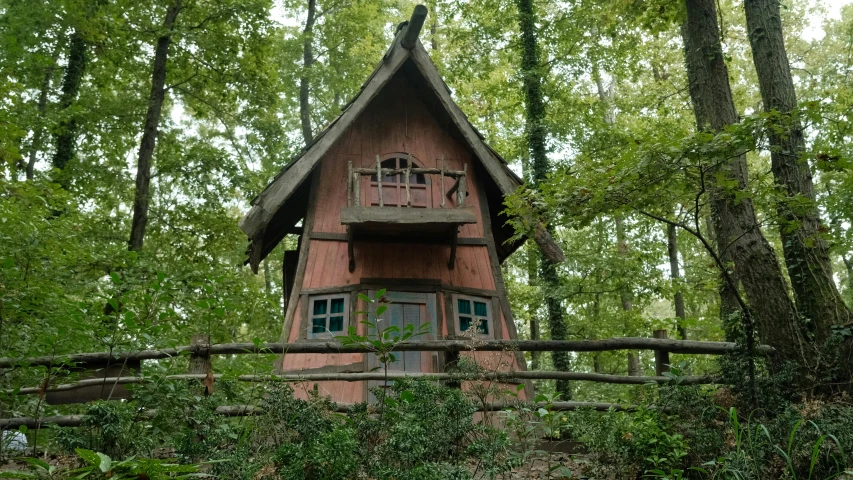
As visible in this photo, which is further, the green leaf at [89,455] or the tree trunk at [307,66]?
the tree trunk at [307,66]

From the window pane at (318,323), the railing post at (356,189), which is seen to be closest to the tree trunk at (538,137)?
the railing post at (356,189)

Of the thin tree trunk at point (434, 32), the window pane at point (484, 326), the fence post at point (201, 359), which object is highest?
the thin tree trunk at point (434, 32)

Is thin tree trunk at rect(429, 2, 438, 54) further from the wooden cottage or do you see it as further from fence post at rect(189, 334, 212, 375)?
fence post at rect(189, 334, 212, 375)

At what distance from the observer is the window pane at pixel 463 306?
414 inches

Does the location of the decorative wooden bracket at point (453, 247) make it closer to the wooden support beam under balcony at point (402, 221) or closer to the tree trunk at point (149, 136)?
the wooden support beam under balcony at point (402, 221)

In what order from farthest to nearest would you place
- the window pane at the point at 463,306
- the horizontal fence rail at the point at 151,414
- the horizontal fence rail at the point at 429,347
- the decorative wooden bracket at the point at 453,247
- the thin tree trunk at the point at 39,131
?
the thin tree trunk at the point at 39,131 → the window pane at the point at 463,306 → the decorative wooden bracket at the point at 453,247 → the horizontal fence rail at the point at 429,347 → the horizontal fence rail at the point at 151,414

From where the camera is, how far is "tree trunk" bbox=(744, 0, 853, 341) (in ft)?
23.3

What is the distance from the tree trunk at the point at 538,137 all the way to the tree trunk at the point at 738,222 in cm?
640

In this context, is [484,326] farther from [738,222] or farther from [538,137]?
[538,137]

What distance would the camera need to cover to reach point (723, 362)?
654 centimetres

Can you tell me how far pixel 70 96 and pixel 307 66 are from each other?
8.11 m

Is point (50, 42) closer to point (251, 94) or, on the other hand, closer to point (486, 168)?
point (251, 94)

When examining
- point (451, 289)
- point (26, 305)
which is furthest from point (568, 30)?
point (26, 305)

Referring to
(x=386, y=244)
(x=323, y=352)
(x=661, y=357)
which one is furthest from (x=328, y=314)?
(x=661, y=357)
